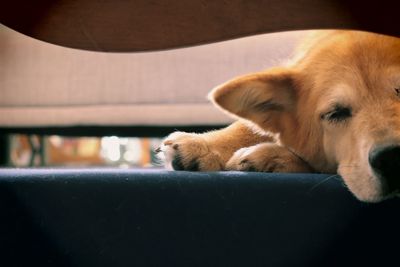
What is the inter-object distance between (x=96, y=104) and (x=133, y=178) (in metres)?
1.25

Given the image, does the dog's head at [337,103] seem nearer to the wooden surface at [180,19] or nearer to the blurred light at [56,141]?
the wooden surface at [180,19]

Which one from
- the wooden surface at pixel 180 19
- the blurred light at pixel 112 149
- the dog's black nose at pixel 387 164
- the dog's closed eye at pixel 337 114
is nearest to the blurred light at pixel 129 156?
the blurred light at pixel 112 149

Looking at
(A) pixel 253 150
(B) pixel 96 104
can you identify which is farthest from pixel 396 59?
(B) pixel 96 104

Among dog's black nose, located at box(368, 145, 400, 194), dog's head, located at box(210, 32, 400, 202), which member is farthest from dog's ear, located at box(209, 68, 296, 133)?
dog's black nose, located at box(368, 145, 400, 194)

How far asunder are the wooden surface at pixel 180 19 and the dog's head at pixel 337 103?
381mm

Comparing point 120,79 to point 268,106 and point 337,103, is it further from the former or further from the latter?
point 337,103

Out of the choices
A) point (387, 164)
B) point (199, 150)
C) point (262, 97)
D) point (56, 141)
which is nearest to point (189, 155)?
point (199, 150)

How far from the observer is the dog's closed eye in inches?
53.5

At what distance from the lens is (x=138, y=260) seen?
0.85 m

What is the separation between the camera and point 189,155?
1.21m

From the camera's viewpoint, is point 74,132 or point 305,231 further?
point 74,132

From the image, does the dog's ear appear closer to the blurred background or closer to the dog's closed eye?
the dog's closed eye

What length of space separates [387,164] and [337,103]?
1.19 feet

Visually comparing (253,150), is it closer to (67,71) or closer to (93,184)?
(93,184)
